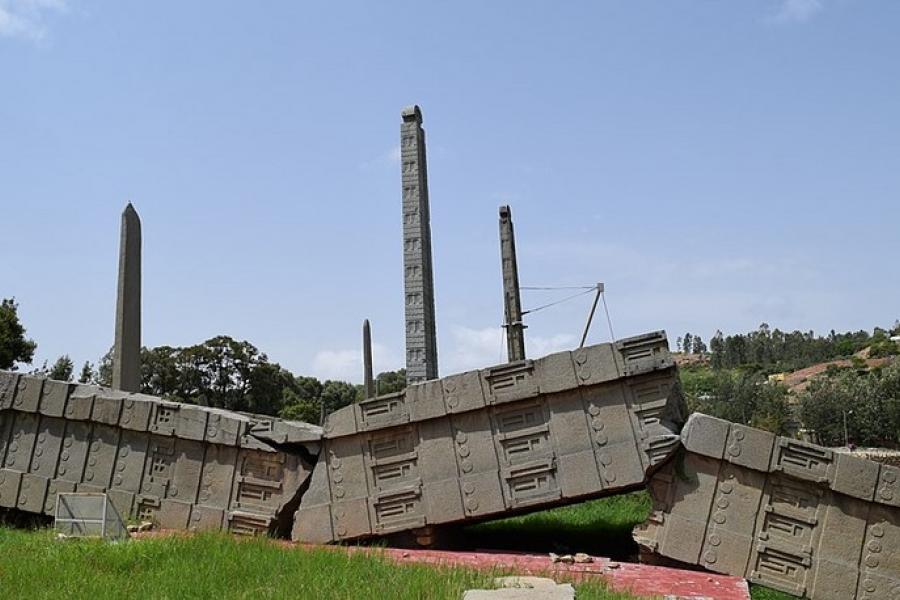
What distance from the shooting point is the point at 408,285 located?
1321cm

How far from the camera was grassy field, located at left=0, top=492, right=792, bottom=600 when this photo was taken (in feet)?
19.3

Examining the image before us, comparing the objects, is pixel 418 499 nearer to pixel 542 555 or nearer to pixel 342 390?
pixel 542 555

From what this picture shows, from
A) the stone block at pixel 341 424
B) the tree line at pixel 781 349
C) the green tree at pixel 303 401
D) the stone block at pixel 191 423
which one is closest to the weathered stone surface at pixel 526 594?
the stone block at pixel 341 424

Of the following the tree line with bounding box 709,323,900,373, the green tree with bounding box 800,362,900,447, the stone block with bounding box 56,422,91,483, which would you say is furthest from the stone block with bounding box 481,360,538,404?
→ the tree line with bounding box 709,323,900,373

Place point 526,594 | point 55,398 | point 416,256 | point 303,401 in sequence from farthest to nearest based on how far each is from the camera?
1. point 303,401
2. point 416,256
3. point 55,398
4. point 526,594

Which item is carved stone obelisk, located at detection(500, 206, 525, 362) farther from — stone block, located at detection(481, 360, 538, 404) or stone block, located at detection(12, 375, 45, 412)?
stone block, located at detection(12, 375, 45, 412)

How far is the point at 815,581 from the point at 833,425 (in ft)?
120

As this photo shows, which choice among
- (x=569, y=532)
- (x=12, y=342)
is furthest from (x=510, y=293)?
(x=12, y=342)

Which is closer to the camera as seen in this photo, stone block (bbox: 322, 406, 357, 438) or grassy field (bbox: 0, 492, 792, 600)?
grassy field (bbox: 0, 492, 792, 600)

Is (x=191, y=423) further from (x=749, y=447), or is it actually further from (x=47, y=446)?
(x=749, y=447)

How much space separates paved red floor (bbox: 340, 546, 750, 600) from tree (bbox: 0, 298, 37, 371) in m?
19.0

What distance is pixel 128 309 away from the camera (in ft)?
43.7

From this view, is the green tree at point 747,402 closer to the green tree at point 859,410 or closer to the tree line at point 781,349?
the green tree at point 859,410

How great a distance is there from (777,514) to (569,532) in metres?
3.17
